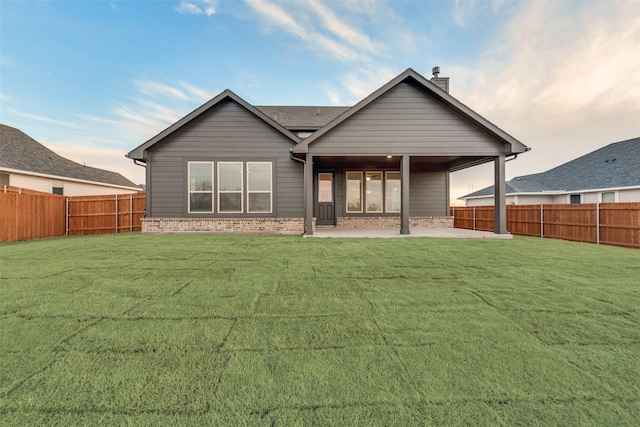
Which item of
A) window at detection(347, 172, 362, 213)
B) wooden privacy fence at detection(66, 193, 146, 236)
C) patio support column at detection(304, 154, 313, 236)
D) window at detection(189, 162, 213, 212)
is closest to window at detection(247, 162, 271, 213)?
window at detection(189, 162, 213, 212)

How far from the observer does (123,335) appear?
2350mm

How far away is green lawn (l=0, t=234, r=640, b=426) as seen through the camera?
152cm

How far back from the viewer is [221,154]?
1004cm

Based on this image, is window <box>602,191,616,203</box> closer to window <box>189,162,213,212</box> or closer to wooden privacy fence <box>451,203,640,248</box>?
wooden privacy fence <box>451,203,640,248</box>

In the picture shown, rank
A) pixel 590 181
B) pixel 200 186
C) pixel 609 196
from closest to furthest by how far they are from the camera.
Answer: pixel 200 186
pixel 609 196
pixel 590 181

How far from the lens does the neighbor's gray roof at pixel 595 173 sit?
631 inches

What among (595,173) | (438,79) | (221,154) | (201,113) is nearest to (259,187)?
(221,154)

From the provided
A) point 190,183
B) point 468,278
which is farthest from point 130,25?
point 468,278

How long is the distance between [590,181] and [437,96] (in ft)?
55.2

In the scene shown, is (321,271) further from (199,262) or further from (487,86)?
(487,86)

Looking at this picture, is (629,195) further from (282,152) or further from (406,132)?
(282,152)

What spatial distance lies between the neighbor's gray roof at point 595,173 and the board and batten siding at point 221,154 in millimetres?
20074

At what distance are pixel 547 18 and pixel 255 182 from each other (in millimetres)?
14171

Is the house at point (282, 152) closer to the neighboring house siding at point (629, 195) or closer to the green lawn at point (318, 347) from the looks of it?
the green lawn at point (318, 347)
